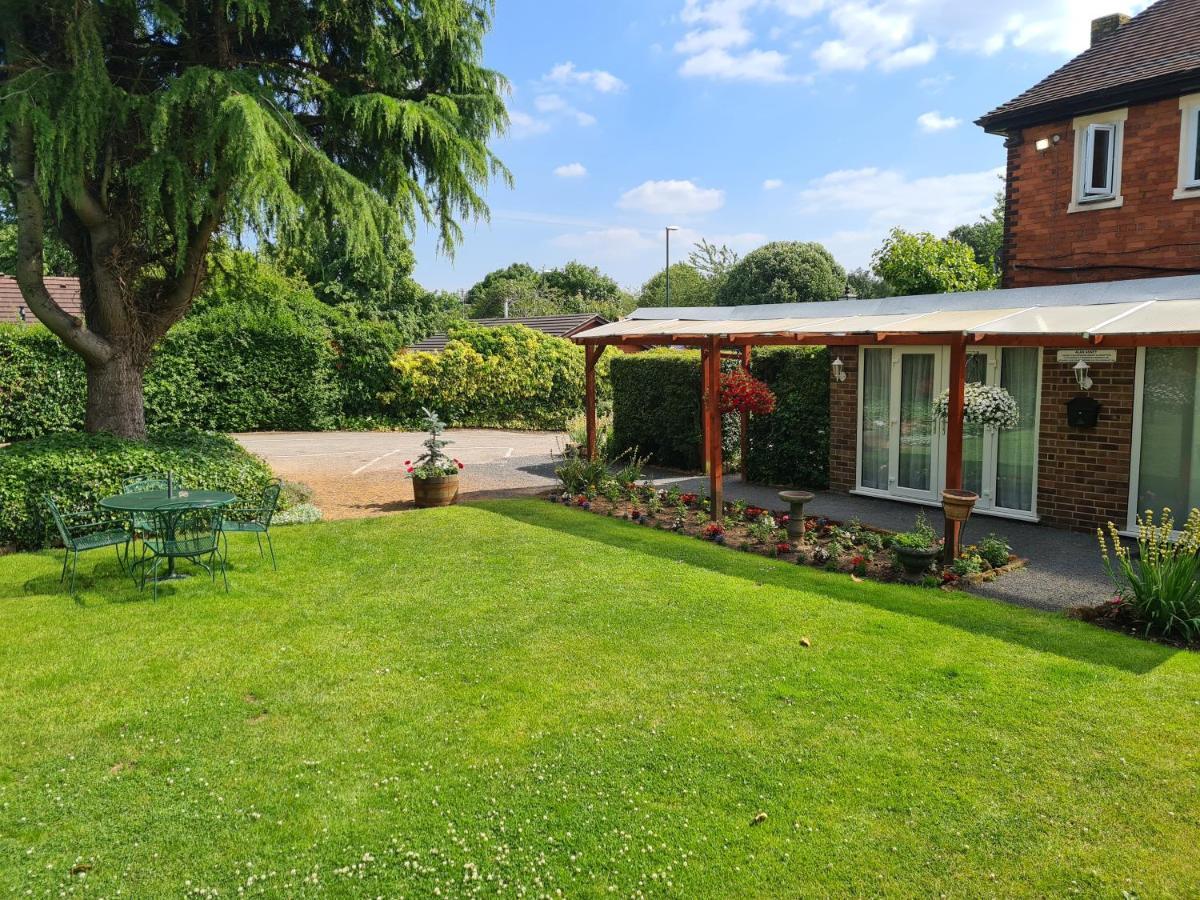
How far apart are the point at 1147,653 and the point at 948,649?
1.48 metres

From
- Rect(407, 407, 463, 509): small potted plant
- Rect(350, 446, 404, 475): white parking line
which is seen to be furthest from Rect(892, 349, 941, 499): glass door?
Rect(350, 446, 404, 475): white parking line

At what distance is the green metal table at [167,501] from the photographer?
7.32 metres

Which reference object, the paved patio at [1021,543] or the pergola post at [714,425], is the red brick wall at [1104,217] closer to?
the paved patio at [1021,543]

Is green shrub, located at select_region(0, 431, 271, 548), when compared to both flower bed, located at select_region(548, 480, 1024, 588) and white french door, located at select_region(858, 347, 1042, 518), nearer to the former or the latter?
flower bed, located at select_region(548, 480, 1024, 588)

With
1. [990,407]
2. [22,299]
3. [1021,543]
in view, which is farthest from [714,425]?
[22,299]

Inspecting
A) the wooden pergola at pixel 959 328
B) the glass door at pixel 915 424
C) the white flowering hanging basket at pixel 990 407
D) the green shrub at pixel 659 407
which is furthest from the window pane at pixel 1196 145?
the green shrub at pixel 659 407

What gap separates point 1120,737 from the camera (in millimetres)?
4672

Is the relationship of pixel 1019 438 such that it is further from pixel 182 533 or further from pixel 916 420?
pixel 182 533

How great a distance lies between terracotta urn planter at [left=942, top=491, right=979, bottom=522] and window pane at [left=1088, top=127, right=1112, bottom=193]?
5.47 m

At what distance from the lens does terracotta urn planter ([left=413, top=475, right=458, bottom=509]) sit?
11883 millimetres

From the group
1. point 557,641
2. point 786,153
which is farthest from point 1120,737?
point 786,153

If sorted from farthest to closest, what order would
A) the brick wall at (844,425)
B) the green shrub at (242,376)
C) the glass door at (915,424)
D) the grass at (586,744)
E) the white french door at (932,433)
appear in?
the green shrub at (242,376) → the brick wall at (844,425) → the glass door at (915,424) → the white french door at (932,433) → the grass at (586,744)

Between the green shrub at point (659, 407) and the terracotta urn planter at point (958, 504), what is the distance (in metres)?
Result: 7.21

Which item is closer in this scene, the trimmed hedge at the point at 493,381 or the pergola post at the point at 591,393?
the pergola post at the point at 591,393
